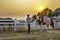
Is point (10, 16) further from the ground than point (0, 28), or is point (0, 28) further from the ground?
point (10, 16)

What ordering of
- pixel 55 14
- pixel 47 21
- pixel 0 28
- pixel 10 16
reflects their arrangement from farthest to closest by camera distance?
pixel 55 14
pixel 10 16
pixel 0 28
pixel 47 21

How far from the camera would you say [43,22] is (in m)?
11.1

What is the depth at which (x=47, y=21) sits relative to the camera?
11.0 m

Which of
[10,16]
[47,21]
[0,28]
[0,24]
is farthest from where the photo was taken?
[10,16]

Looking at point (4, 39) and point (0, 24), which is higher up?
point (0, 24)

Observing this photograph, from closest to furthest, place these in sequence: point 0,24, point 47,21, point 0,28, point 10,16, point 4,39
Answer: point 4,39, point 47,21, point 0,24, point 0,28, point 10,16

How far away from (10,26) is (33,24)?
5.21ft

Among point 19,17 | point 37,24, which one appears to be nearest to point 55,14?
point 19,17

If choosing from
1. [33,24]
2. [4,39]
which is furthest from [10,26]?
[4,39]

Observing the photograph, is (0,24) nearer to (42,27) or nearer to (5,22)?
(5,22)

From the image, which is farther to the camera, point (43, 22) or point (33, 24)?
point (33, 24)

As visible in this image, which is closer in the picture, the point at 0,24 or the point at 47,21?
the point at 47,21

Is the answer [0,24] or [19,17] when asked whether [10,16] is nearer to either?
[19,17]

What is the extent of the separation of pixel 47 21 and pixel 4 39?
11.8 ft
